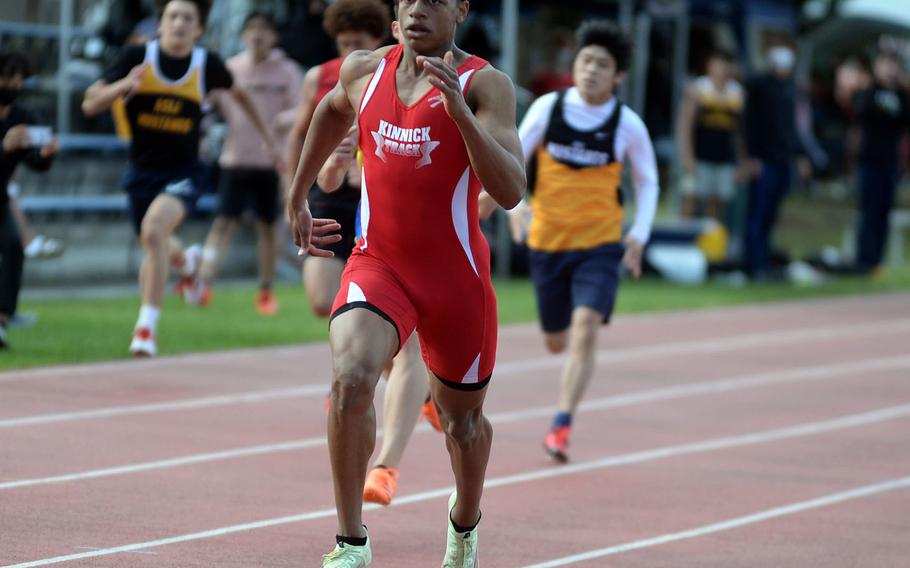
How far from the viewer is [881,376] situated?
43.8ft

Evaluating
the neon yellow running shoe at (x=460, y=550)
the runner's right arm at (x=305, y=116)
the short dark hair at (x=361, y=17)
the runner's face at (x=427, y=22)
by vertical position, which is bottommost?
the neon yellow running shoe at (x=460, y=550)

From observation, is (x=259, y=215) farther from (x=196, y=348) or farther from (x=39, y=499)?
(x=39, y=499)

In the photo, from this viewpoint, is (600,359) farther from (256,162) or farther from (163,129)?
(163,129)

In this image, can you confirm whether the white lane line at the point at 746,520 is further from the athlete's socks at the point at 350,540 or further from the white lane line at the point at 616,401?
the white lane line at the point at 616,401

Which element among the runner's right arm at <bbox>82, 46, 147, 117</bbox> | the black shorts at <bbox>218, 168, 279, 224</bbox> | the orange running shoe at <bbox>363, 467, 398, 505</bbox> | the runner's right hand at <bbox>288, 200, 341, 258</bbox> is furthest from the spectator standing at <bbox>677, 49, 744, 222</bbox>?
the runner's right hand at <bbox>288, 200, 341, 258</bbox>

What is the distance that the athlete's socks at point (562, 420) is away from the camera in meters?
8.85

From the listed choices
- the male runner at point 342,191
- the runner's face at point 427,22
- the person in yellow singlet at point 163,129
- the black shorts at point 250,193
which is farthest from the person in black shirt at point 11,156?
the runner's face at point 427,22

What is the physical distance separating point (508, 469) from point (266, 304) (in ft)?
21.1

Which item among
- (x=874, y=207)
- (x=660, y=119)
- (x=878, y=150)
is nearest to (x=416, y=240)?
(x=878, y=150)

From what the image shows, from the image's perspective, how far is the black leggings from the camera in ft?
37.1

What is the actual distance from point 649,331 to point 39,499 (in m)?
8.81

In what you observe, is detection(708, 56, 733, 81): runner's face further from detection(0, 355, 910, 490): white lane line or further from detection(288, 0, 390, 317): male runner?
detection(288, 0, 390, 317): male runner

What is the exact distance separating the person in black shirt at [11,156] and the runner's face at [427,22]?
5.84 meters

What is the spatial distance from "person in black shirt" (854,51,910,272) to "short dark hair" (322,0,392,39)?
12.7 metres
